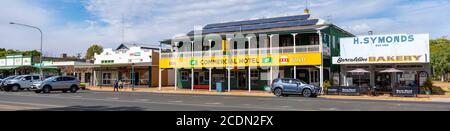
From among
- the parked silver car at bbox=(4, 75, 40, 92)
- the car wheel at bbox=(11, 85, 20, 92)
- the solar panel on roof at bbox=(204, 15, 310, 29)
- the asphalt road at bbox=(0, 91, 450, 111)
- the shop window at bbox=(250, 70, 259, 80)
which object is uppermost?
the solar panel on roof at bbox=(204, 15, 310, 29)

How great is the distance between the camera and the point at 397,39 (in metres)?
31.4

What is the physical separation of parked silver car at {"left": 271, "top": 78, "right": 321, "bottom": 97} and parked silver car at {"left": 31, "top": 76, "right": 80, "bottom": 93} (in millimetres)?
17182

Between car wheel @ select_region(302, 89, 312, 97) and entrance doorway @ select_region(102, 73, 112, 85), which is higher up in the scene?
entrance doorway @ select_region(102, 73, 112, 85)

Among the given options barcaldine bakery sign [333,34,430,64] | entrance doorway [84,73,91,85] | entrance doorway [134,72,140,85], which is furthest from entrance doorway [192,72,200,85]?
entrance doorway [84,73,91,85]

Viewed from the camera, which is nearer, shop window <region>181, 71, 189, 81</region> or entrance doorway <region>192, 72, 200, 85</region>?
entrance doorway <region>192, 72, 200, 85</region>

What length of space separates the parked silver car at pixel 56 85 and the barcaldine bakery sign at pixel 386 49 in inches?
870

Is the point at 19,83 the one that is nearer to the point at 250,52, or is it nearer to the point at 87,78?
the point at 87,78

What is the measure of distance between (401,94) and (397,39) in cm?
527

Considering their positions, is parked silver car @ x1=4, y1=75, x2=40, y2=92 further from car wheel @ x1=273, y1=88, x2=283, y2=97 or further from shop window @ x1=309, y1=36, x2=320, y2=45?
shop window @ x1=309, y1=36, x2=320, y2=45

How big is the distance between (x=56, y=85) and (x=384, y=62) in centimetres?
2640

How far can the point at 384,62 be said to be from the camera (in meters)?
31.2

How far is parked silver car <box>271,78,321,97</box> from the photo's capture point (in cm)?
2806

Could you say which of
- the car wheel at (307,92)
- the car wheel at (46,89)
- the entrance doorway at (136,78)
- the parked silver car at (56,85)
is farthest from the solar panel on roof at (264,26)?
the car wheel at (46,89)

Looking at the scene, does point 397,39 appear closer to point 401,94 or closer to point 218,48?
point 401,94
